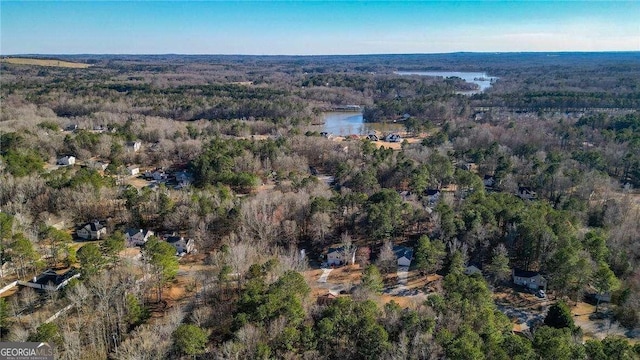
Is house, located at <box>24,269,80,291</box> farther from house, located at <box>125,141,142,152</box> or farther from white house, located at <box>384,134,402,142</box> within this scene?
white house, located at <box>384,134,402,142</box>

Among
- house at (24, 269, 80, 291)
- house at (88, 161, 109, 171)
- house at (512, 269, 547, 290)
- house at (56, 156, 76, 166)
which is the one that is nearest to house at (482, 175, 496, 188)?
house at (512, 269, 547, 290)

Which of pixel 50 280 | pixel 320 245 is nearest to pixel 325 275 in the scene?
pixel 320 245

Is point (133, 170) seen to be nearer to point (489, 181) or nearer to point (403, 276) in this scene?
point (403, 276)

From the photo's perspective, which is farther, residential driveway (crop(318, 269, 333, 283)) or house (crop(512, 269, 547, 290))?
residential driveway (crop(318, 269, 333, 283))

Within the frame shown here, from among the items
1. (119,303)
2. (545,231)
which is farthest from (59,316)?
(545,231)

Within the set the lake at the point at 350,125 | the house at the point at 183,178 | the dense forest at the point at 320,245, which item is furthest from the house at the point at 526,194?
the lake at the point at 350,125

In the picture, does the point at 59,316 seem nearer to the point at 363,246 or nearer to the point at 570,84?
the point at 363,246

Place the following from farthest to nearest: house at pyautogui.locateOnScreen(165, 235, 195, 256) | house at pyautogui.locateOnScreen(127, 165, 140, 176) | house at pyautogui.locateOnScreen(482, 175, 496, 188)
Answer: house at pyautogui.locateOnScreen(127, 165, 140, 176), house at pyautogui.locateOnScreen(482, 175, 496, 188), house at pyautogui.locateOnScreen(165, 235, 195, 256)

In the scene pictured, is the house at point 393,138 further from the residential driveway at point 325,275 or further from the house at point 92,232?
the house at point 92,232
